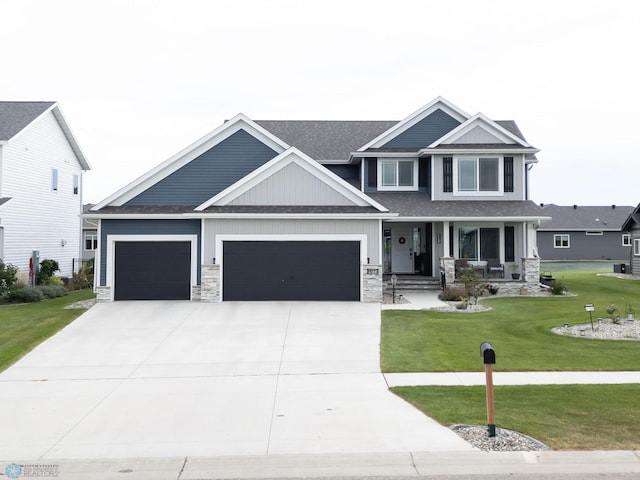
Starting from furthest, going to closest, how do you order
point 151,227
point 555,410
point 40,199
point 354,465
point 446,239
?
1. point 40,199
2. point 446,239
3. point 151,227
4. point 555,410
5. point 354,465

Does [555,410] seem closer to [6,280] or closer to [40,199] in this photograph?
[6,280]

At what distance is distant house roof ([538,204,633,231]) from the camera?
49.9 metres

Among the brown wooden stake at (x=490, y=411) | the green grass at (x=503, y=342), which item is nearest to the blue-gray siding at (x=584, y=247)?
the green grass at (x=503, y=342)

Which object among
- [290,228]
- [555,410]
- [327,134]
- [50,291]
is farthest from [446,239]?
[50,291]

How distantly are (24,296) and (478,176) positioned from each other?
63.2ft

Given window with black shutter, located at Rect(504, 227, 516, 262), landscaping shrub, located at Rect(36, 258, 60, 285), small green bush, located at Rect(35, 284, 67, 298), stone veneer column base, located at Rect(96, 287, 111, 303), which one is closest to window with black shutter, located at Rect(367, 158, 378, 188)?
window with black shutter, located at Rect(504, 227, 516, 262)

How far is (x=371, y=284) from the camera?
1903cm

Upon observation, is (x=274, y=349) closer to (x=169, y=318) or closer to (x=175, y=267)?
(x=169, y=318)

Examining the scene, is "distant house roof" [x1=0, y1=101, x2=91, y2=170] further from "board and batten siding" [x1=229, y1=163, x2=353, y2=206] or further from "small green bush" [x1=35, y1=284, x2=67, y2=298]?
"board and batten siding" [x1=229, y1=163, x2=353, y2=206]

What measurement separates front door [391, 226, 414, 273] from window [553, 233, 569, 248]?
103 ft

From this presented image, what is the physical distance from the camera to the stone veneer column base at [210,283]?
62.4 ft

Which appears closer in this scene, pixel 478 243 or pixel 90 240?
pixel 478 243

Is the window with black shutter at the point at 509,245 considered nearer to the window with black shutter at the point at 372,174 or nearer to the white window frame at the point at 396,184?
the white window frame at the point at 396,184

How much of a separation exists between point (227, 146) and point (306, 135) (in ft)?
25.1
